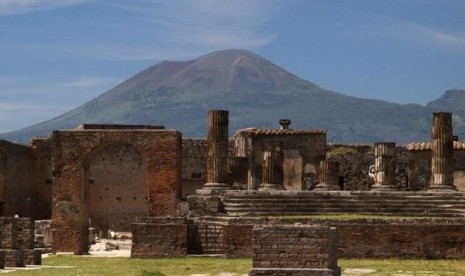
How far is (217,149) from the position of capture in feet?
124

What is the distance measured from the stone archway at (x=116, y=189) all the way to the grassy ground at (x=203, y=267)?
813 inches

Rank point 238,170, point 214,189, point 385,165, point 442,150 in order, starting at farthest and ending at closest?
1. point 238,170
2. point 385,165
3. point 442,150
4. point 214,189

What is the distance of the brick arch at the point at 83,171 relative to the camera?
126 ft

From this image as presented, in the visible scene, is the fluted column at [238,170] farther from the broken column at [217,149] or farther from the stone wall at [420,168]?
the stone wall at [420,168]

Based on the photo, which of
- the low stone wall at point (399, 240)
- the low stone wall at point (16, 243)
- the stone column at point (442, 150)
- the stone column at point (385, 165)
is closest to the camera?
the low stone wall at point (16, 243)

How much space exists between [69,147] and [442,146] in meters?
12.4

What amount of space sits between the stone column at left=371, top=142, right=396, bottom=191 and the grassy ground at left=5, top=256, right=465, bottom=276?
42.1ft

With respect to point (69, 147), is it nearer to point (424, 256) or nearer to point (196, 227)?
point (196, 227)

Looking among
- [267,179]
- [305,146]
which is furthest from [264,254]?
[305,146]

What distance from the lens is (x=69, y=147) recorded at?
38.7 m

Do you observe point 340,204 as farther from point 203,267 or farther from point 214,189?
point 203,267

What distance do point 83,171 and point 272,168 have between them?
6367mm

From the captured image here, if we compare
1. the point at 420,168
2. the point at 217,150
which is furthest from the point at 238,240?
the point at 420,168

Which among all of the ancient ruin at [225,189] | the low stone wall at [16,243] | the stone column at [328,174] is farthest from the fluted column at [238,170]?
the low stone wall at [16,243]
